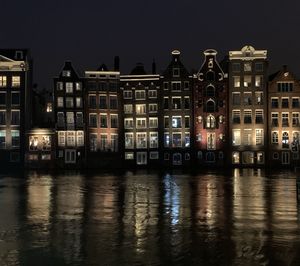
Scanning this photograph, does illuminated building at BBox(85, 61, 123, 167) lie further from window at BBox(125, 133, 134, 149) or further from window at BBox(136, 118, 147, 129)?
window at BBox(136, 118, 147, 129)

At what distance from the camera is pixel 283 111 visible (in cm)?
11106

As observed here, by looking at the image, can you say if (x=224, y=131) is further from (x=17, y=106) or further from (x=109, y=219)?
(x=109, y=219)

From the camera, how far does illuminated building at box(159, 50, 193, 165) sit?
112500 millimetres

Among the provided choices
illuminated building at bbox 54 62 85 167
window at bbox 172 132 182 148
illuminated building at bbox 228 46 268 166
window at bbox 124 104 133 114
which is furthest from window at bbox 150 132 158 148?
illuminated building at bbox 228 46 268 166

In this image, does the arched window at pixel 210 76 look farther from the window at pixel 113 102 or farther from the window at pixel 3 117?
the window at pixel 3 117

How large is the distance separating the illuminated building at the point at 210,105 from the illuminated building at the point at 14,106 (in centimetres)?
3408

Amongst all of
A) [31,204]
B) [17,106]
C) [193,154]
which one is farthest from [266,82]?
[31,204]

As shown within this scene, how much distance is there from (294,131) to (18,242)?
314 feet

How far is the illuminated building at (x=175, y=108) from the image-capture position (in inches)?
4429

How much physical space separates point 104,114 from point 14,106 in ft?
58.6

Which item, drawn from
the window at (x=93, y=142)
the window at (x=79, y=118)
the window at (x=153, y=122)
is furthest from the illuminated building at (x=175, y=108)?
the window at (x=79, y=118)

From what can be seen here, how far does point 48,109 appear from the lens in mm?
131375

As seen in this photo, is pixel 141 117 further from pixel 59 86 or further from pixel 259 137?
pixel 259 137

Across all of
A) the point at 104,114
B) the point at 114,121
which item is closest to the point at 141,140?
the point at 114,121
